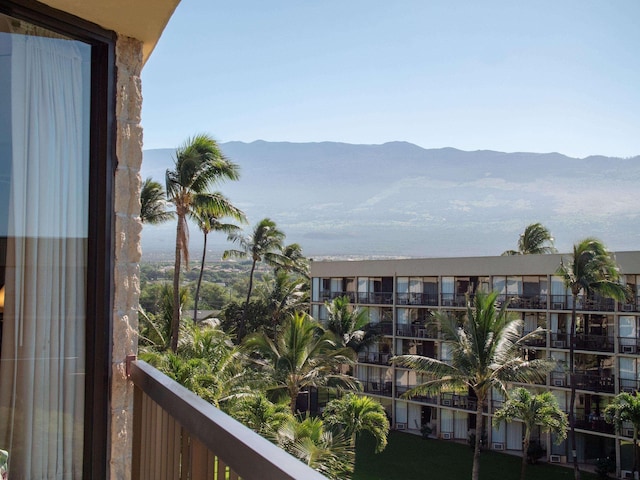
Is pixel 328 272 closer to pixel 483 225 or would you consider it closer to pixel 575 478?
pixel 575 478

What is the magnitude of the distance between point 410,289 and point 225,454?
23.4 m

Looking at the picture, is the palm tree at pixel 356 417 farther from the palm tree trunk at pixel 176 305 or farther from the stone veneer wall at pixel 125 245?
the stone veneer wall at pixel 125 245

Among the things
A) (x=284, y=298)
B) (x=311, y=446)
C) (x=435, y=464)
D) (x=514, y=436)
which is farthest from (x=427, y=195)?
(x=311, y=446)

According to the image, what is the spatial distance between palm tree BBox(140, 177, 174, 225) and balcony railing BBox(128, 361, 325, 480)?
14.1 metres

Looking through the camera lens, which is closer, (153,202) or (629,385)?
(153,202)

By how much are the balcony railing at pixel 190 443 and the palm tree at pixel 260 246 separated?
2597 centimetres

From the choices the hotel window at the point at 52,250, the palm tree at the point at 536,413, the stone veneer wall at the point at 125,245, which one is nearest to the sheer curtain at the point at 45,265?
the hotel window at the point at 52,250

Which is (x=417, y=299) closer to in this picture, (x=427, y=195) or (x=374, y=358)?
(x=374, y=358)

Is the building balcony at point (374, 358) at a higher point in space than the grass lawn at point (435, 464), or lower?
higher

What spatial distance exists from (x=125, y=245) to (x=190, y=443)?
0.99m

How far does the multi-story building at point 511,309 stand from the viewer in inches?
789

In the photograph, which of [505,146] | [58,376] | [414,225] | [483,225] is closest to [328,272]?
[58,376]

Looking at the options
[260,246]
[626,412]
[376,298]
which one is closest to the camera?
[626,412]

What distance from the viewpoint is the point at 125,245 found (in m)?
2.30
